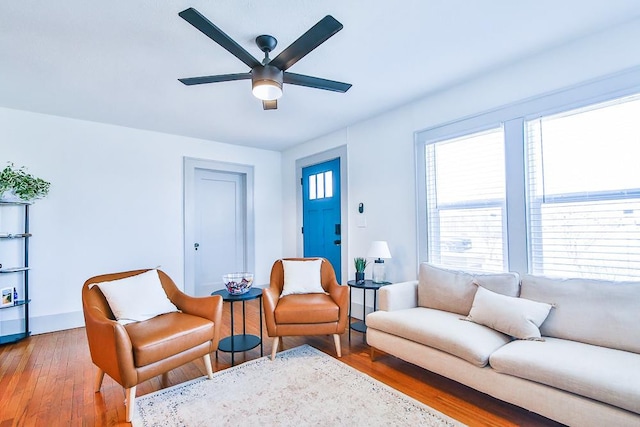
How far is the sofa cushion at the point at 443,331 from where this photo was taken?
6.58 feet

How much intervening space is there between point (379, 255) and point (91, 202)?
3.52 metres

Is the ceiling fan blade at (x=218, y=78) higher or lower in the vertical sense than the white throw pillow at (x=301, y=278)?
higher

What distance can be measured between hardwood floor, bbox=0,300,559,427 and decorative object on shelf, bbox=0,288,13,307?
42 centimetres

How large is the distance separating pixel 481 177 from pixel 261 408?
257 cm

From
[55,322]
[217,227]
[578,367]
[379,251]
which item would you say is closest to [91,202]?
[55,322]

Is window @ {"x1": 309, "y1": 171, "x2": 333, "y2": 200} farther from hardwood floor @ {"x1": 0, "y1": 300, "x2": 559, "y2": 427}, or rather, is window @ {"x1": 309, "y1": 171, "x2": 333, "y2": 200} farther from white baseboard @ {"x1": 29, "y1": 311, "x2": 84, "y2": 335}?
white baseboard @ {"x1": 29, "y1": 311, "x2": 84, "y2": 335}

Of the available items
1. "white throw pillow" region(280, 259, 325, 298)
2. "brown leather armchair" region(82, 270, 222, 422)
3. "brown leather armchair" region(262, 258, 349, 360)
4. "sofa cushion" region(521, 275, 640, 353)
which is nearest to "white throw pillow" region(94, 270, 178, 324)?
"brown leather armchair" region(82, 270, 222, 422)

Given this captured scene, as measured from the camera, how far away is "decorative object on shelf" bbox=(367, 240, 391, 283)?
3.25m

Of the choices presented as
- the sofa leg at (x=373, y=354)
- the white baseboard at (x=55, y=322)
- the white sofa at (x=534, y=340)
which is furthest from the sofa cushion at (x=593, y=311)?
the white baseboard at (x=55, y=322)

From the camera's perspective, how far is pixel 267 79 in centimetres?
202

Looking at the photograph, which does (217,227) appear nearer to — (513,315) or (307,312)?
(307,312)

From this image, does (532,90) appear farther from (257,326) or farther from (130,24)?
(257,326)

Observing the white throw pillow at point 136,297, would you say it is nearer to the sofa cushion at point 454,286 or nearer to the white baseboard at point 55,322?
the white baseboard at point 55,322

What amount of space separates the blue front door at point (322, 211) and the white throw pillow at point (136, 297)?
7.52 feet
